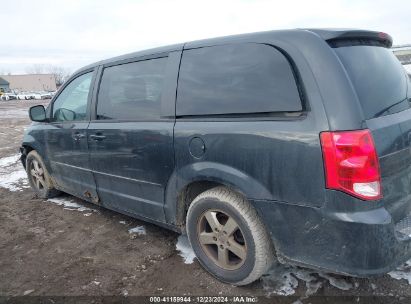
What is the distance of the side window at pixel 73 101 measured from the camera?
3.87m

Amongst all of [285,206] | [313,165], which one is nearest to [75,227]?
[285,206]

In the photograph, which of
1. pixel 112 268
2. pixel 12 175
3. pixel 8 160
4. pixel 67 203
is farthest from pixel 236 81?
pixel 8 160

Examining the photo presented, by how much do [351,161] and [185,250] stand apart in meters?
1.85

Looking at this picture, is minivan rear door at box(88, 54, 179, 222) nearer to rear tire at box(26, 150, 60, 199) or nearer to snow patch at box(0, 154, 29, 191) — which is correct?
rear tire at box(26, 150, 60, 199)

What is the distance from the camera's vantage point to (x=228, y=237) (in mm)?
2619

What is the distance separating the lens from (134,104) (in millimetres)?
3232

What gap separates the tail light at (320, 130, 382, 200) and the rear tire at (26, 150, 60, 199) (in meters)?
3.96

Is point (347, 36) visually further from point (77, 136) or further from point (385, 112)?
point (77, 136)

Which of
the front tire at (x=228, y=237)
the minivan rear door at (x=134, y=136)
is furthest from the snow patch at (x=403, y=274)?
the minivan rear door at (x=134, y=136)

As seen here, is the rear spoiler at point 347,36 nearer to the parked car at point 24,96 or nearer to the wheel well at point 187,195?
the wheel well at point 187,195

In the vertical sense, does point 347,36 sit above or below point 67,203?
above

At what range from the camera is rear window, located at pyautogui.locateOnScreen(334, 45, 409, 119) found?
2.14 metres

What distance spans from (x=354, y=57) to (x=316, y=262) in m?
1.32

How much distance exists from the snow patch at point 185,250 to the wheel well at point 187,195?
337 millimetres
